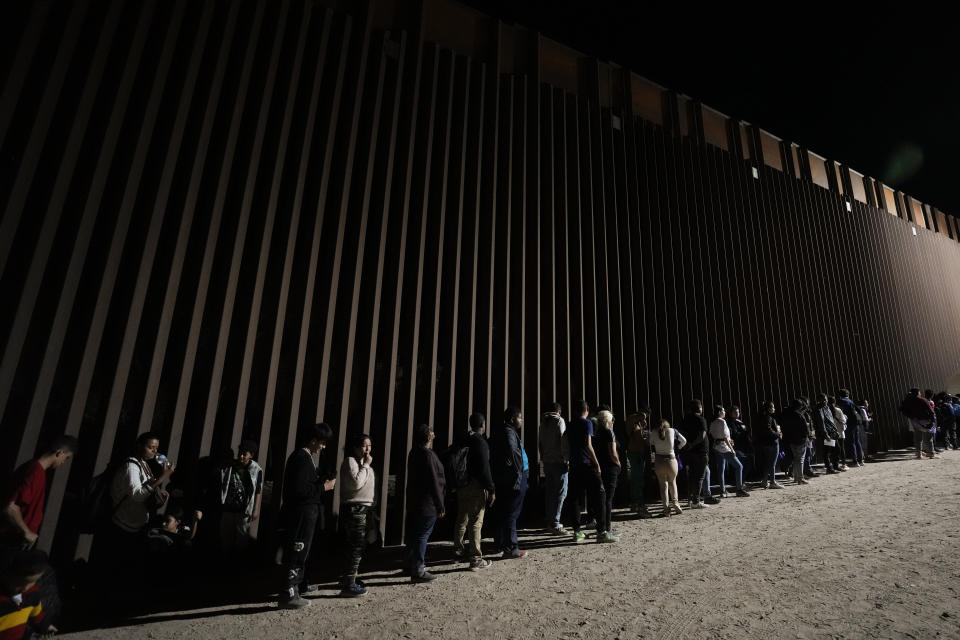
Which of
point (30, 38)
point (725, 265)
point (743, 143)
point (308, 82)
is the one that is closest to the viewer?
point (30, 38)

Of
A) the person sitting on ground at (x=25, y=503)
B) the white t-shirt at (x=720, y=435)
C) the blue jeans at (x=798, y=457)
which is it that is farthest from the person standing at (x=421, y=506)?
the blue jeans at (x=798, y=457)

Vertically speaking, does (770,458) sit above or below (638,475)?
above

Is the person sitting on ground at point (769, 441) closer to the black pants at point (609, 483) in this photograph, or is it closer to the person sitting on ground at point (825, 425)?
the person sitting on ground at point (825, 425)

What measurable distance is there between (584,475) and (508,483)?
897 millimetres

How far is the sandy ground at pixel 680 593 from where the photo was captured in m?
2.96

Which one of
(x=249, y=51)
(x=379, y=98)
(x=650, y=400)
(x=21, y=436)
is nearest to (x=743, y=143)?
(x=650, y=400)

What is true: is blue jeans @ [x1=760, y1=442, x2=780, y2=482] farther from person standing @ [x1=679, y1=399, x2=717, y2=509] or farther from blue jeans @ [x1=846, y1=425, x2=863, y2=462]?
blue jeans @ [x1=846, y1=425, x2=863, y2=462]

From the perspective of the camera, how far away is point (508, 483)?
470 centimetres

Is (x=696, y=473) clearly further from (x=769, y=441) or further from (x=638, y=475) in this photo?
(x=769, y=441)

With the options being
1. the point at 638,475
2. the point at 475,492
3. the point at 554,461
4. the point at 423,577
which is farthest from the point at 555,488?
the point at 423,577

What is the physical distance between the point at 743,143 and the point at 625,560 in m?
11.2

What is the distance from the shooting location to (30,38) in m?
4.77

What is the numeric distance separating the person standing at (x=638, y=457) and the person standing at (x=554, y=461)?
4.99 ft

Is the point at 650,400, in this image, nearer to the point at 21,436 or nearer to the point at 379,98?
the point at 379,98
